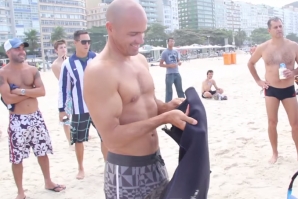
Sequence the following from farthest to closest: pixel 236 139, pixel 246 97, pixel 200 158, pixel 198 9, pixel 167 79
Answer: pixel 198 9 → pixel 246 97 → pixel 167 79 → pixel 236 139 → pixel 200 158

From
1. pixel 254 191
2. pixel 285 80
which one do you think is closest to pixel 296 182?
pixel 254 191

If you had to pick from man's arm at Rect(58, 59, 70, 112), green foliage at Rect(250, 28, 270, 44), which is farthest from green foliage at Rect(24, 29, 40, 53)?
man's arm at Rect(58, 59, 70, 112)

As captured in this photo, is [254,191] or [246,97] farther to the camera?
[246,97]

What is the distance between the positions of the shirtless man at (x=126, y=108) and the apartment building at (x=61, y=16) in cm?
10201

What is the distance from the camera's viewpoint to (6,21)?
96.1 m

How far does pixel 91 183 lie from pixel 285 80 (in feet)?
9.37

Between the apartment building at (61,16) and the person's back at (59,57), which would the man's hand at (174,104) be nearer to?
the person's back at (59,57)

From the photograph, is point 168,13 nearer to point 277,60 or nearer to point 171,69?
point 171,69

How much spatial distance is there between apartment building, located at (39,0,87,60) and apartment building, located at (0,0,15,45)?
8.86 meters

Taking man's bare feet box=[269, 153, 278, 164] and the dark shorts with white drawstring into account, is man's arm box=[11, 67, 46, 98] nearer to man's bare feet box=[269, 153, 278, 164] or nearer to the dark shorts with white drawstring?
the dark shorts with white drawstring

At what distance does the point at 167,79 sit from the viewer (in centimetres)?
914

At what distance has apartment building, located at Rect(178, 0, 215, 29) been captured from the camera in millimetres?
148625

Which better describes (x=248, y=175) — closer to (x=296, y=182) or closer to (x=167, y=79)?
(x=296, y=182)

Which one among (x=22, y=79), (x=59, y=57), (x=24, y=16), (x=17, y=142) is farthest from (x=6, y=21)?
(x=17, y=142)
